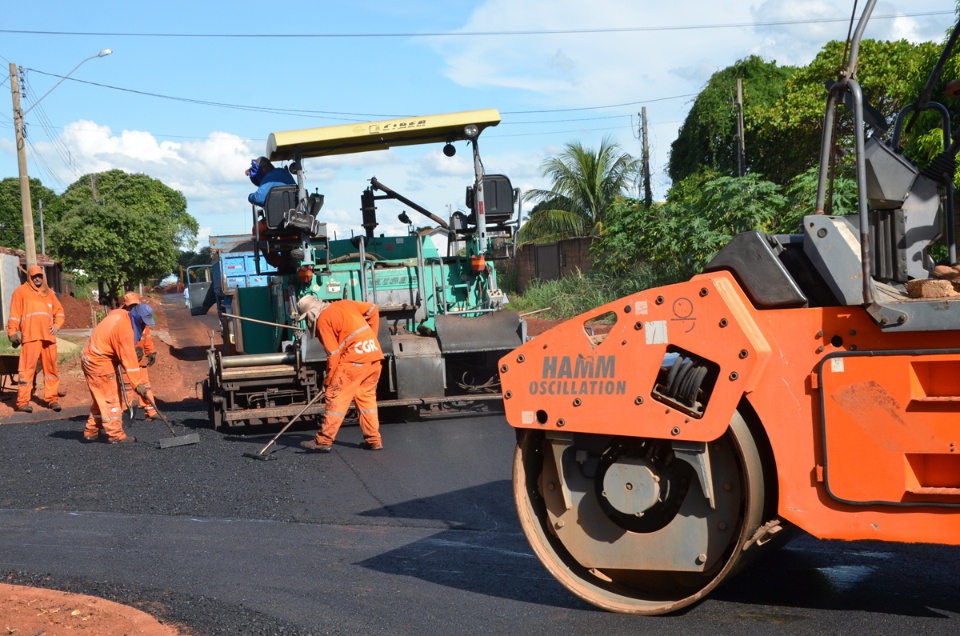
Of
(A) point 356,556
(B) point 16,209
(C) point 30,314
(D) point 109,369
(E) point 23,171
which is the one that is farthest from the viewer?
(B) point 16,209

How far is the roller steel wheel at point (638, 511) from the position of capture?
12.6 ft

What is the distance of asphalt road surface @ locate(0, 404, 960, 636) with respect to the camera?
4.03 m

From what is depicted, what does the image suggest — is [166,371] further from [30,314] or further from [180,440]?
[180,440]

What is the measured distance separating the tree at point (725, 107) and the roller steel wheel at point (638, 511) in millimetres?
18293

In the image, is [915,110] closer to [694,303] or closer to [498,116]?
[694,303]

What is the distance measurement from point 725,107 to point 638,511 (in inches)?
768

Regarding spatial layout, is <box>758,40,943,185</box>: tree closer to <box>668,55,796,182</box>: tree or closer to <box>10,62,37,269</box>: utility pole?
<box>668,55,796,182</box>: tree

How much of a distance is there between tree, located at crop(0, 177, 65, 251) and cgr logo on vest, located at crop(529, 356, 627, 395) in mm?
47121

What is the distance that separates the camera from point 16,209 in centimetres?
5134

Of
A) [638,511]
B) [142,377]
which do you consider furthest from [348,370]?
[638,511]

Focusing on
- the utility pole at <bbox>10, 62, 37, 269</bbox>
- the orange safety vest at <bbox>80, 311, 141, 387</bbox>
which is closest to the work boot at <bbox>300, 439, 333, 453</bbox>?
the orange safety vest at <bbox>80, 311, 141, 387</bbox>

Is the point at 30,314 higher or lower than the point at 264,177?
lower

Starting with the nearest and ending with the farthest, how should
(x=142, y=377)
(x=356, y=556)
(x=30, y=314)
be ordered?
(x=356, y=556)
(x=142, y=377)
(x=30, y=314)

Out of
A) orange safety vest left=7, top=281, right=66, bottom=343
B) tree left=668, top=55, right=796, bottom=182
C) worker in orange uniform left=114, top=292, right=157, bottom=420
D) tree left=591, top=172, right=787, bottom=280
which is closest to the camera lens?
worker in orange uniform left=114, top=292, right=157, bottom=420
